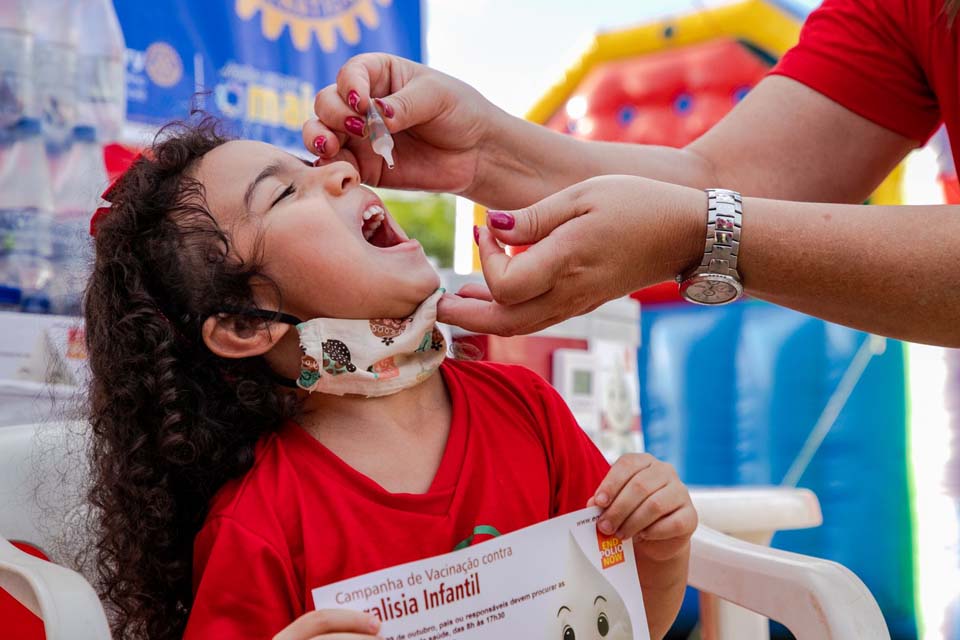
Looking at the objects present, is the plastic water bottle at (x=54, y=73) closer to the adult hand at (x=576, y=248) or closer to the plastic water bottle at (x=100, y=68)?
the plastic water bottle at (x=100, y=68)

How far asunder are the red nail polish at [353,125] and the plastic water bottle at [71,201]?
2.82ft

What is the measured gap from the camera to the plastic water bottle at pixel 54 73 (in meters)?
2.00

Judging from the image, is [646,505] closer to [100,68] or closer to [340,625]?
[340,625]

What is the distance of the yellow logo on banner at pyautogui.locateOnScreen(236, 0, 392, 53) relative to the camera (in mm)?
2631

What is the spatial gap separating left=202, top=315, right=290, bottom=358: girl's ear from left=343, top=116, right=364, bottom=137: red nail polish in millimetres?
265

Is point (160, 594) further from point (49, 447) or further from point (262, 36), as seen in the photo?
point (262, 36)

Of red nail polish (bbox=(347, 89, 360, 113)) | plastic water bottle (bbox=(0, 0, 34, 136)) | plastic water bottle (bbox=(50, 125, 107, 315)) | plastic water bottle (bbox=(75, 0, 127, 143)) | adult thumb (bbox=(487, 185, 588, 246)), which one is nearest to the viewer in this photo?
adult thumb (bbox=(487, 185, 588, 246))

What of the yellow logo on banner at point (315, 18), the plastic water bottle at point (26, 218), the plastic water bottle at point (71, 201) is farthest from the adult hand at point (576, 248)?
the yellow logo on banner at point (315, 18)

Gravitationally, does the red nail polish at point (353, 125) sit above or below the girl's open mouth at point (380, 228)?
above

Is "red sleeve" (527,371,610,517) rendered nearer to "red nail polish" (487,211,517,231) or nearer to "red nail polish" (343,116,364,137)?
"red nail polish" (487,211,517,231)

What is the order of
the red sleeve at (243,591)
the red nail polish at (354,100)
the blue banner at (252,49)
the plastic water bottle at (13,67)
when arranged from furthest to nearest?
1. the blue banner at (252,49)
2. the plastic water bottle at (13,67)
3. the red nail polish at (354,100)
4. the red sleeve at (243,591)

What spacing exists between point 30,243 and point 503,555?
1.50 m

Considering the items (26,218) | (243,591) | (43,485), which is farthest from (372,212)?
(26,218)

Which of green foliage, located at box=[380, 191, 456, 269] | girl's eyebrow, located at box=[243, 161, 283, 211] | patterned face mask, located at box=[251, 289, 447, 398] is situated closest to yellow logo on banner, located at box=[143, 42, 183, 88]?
girl's eyebrow, located at box=[243, 161, 283, 211]
